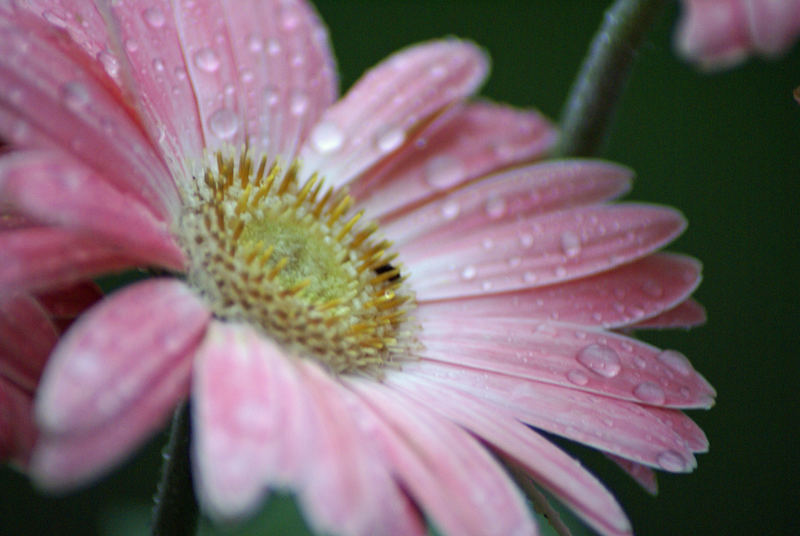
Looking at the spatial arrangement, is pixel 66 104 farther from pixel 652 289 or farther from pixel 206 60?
pixel 652 289

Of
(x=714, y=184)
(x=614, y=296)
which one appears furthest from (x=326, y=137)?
(x=714, y=184)

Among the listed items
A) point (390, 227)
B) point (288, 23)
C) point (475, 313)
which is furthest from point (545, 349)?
point (288, 23)

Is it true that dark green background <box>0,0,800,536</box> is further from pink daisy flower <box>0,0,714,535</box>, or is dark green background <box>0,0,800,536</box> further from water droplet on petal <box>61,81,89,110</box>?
water droplet on petal <box>61,81,89,110</box>

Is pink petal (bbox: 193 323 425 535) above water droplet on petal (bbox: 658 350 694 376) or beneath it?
above

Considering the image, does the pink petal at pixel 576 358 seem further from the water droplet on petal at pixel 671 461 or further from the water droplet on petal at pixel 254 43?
the water droplet on petal at pixel 254 43

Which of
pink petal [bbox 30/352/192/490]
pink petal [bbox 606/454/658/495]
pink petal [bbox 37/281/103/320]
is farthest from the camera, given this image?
pink petal [bbox 606/454/658/495]

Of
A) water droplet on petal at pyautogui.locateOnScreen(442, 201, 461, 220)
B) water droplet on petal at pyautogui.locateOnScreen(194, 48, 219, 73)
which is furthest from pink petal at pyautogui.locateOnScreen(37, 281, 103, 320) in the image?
water droplet on petal at pyautogui.locateOnScreen(442, 201, 461, 220)

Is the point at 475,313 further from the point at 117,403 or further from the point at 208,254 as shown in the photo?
the point at 117,403

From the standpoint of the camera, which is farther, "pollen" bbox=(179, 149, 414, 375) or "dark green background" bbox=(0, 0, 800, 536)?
"dark green background" bbox=(0, 0, 800, 536)
